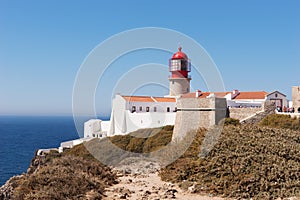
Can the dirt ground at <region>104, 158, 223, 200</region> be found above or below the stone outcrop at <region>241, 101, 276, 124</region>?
below

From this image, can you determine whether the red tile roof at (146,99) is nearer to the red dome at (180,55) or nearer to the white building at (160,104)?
the white building at (160,104)

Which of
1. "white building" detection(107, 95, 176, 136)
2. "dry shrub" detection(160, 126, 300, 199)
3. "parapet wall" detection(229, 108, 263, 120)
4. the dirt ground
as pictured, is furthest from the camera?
"white building" detection(107, 95, 176, 136)

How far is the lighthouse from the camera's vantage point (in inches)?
1222

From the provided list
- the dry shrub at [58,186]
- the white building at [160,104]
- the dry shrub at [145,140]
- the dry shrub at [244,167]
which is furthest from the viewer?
the white building at [160,104]

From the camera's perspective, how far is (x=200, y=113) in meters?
17.0

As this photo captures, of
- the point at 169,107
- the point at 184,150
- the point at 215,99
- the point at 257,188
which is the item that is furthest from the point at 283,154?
the point at 169,107

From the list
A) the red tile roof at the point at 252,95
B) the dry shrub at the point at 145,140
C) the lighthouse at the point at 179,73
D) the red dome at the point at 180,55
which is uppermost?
the red dome at the point at 180,55

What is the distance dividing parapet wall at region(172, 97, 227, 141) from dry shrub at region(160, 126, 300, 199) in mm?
4879

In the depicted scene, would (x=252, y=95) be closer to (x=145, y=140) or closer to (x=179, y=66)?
(x=179, y=66)

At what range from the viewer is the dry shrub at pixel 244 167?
793 cm

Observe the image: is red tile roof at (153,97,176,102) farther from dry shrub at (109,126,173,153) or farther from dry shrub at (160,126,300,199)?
dry shrub at (160,126,300,199)

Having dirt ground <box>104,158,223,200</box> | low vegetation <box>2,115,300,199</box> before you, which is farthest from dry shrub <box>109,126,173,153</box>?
low vegetation <box>2,115,300,199</box>

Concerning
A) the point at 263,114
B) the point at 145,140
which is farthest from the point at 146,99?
the point at 263,114

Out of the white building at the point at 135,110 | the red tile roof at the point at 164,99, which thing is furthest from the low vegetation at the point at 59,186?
the red tile roof at the point at 164,99
